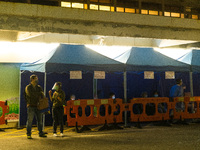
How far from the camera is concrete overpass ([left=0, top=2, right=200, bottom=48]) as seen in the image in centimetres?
1177

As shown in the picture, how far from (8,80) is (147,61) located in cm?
643

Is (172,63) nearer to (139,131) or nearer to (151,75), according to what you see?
(151,75)

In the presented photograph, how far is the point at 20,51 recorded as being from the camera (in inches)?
546

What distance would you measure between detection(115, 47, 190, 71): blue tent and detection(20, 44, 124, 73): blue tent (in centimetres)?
68

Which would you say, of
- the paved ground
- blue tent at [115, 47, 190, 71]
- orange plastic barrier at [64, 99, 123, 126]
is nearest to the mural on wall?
the paved ground

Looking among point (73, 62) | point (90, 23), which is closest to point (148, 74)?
point (73, 62)

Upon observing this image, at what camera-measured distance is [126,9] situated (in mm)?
14906

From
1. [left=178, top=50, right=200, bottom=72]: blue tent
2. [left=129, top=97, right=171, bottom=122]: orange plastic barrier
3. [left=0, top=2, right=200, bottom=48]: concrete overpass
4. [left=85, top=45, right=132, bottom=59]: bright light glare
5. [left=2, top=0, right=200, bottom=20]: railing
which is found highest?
[left=2, top=0, right=200, bottom=20]: railing

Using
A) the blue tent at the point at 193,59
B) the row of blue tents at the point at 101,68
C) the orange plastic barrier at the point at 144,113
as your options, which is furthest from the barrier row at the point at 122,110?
the blue tent at the point at 193,59

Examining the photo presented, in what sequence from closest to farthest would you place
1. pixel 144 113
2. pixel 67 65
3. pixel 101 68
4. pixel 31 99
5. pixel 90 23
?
pixel 31 99
pixel 67 65
pixel 101 68
pixel 144 113
pixel 90 23

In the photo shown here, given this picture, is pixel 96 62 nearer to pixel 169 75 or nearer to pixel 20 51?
pixel 169 75

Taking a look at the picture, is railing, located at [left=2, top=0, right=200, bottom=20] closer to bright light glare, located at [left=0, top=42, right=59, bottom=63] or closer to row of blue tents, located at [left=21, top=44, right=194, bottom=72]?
bright light glare, located at [left=0, top=42, right=59, bottom=63]

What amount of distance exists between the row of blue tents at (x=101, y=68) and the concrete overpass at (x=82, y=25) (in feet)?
3.95

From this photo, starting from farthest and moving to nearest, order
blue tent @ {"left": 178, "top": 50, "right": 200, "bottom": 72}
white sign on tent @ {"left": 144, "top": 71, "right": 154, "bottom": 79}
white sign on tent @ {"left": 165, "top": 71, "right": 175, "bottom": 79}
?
blue tent @ {"left": 178, "top": 50, "right": 200, "bottom": 72}, white sign on tent @ {"left": 165, "top": 71, "right": 175, "bottom": 79}, white sign on tent @ {"left": 144, "top": 71, "right": 154, "bottom": 79}
